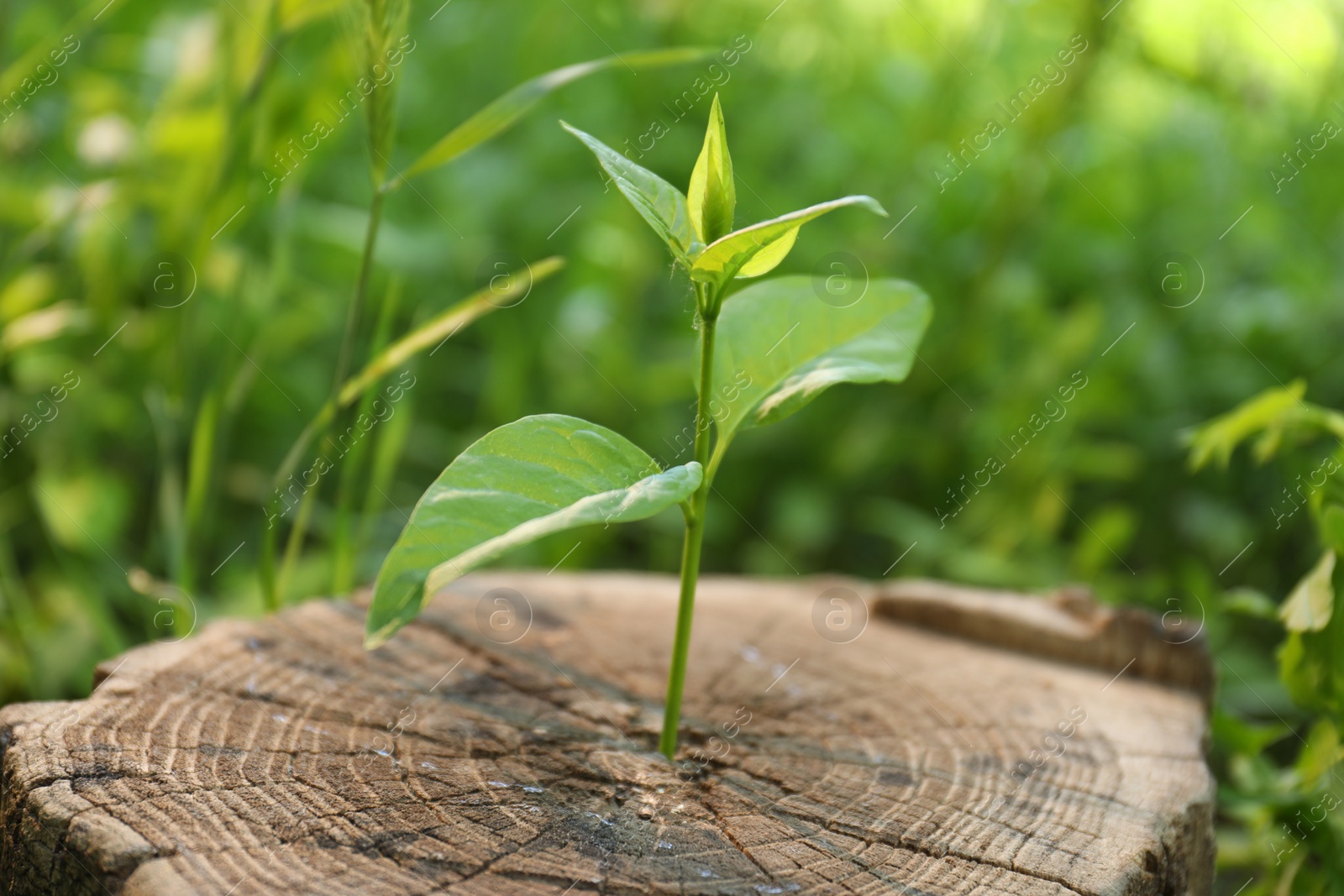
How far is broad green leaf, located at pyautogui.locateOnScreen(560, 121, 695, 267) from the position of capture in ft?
2.43

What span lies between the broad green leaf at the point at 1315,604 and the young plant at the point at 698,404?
45cm

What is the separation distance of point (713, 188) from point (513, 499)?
263 mm

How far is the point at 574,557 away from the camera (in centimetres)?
210

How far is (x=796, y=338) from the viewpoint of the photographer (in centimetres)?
90

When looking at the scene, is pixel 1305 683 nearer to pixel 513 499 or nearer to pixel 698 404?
pixel 698 404

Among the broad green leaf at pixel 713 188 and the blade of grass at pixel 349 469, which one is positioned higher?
the broad green leaf at pixel 713 188

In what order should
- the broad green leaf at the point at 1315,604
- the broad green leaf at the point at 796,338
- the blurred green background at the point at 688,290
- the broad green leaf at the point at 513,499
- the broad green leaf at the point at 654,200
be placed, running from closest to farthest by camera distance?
the broad green leaf at the point at 513,499, the broad green leaf at the point at 654,200, the broad green leaf at the point at 796,338, the broad green leaf at the point at 1315,604, the blurred green background at the point at 688,290

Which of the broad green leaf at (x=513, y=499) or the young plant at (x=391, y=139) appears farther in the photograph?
the young plant at (x=391, y=139)

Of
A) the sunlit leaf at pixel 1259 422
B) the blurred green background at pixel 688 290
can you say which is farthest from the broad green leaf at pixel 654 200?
the blurred green background at pixel 688 290

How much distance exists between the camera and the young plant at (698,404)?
637 mm

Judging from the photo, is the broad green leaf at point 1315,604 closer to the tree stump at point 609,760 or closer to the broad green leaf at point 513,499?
the tree stump at point 609,760

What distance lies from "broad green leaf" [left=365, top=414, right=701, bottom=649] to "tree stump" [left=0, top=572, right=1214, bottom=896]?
19 cm

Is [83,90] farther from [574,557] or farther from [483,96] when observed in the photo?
[574,557]

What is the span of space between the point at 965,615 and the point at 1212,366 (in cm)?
135
